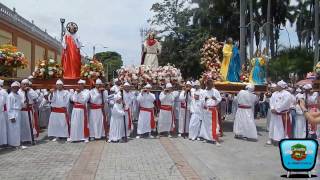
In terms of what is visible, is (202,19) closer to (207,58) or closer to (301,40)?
(301,40)

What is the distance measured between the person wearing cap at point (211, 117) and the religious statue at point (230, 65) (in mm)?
3954

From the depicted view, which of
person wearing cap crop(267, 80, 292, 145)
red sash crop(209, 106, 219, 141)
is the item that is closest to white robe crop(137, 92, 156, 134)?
red sash crop(209, 106, 219, 141)

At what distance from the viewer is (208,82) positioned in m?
14.7

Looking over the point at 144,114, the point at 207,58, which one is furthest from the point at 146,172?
the point at 207,58

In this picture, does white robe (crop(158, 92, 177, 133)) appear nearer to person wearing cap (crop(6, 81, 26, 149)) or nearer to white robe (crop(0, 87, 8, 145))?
person wearing cap (crop(6, 81, 26, 149))

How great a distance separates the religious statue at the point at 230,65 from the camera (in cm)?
1842

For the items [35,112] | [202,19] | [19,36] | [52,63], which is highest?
[202,19]

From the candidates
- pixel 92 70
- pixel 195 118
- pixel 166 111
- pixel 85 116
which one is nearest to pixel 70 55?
pixel 92 70

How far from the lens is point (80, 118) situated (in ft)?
47.8

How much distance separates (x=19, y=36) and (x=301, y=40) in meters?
39.2

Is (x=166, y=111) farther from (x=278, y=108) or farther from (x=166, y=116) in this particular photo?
(x=278, y=108)

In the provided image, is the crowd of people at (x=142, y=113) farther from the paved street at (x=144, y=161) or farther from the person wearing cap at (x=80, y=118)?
the paved street at (x=144, y=161)

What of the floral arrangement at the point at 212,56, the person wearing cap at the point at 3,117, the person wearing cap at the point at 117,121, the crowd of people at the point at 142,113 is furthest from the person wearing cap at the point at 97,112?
the floral arrangement at the point at 212,56

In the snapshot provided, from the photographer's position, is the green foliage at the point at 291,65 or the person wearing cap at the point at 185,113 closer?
the person wearing cap at the point at 185,113
